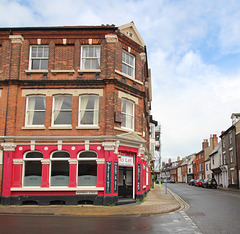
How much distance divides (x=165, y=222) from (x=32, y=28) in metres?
14.0

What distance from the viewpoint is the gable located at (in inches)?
762

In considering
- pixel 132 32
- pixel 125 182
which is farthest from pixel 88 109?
pixel 132 32

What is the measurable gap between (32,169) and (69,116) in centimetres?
378

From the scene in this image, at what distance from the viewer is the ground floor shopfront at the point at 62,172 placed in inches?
666

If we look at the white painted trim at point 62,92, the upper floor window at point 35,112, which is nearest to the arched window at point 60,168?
the upper floor window at point 35,112

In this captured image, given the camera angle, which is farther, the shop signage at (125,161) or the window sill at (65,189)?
the shop signage at (125,161)

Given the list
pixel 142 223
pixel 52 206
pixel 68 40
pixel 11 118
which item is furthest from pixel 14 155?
pixel 142 223

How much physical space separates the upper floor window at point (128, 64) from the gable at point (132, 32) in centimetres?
117

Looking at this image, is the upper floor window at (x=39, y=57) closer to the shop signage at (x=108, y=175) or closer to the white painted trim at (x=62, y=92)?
the white painted trim at (x=62, y=92)

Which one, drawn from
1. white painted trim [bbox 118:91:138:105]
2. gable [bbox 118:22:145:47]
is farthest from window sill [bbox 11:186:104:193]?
gable [bbox 118:22:145:47]

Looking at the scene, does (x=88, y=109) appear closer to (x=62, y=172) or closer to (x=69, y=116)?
(x=69, y=116)

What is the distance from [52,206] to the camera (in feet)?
53.5

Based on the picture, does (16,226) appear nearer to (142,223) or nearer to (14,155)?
(142,223)

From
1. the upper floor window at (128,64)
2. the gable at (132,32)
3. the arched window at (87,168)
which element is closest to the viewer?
the arched window at (87,168)
